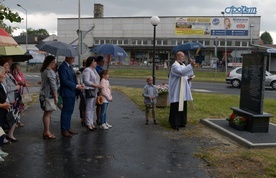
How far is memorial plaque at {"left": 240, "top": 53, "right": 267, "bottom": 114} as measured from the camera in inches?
302

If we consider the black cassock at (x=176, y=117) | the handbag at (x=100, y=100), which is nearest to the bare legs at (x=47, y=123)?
the handbag at (x=100, y=100)

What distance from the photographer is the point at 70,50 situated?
23.3 feet

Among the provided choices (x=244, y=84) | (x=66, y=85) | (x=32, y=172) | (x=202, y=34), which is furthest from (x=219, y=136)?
Answer: (x=202, y=34)

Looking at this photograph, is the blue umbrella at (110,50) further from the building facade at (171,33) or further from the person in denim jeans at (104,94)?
the building facade at (171,33)

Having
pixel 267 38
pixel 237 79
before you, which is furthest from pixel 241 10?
pixel 267 38

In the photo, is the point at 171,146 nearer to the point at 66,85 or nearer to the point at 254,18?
the point at 66,85

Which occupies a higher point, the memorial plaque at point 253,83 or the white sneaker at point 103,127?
the memorial plaque at point 253,83

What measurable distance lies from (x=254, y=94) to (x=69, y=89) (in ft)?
14.2

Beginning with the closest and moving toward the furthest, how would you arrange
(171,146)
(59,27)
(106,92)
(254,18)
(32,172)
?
(32,172)
(171,146)
(106,92)
(254,18)
(59,27)

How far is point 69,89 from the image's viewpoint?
7.12 metres

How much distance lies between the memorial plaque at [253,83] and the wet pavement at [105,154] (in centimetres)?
174

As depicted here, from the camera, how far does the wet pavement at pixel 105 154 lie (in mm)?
5219

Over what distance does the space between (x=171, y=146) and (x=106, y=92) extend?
2.25 metres

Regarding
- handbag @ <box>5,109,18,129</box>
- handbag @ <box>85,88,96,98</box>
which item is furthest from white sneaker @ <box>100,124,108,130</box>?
handbag @ <box>5,109,18,129</box>
